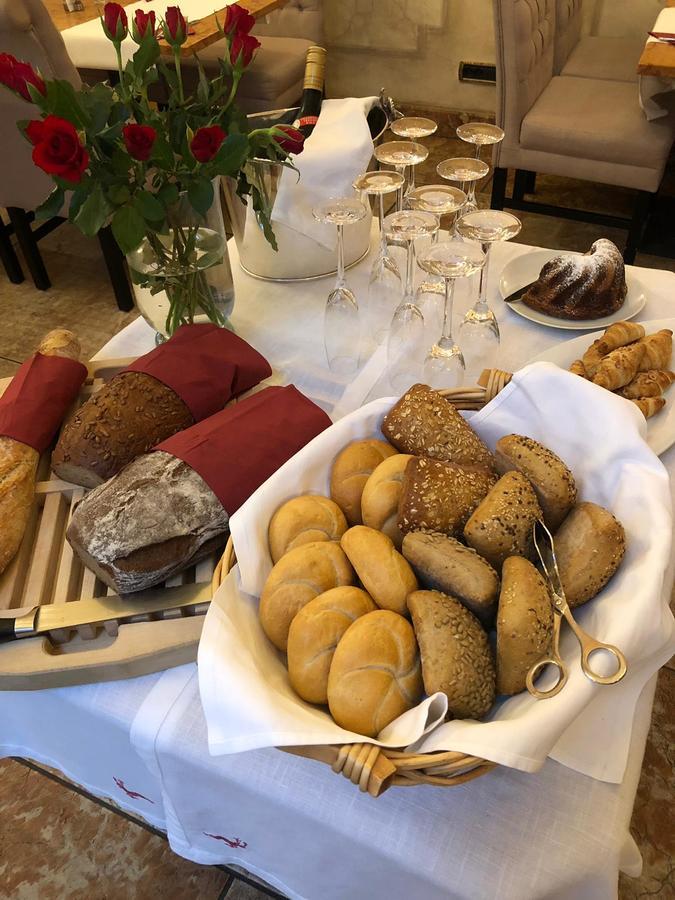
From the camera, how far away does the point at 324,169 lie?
0.98 meters

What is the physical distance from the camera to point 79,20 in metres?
2.50

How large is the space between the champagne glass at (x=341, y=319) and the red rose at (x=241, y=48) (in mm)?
184

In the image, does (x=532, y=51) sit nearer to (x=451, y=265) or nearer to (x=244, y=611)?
(x=451, y=265)

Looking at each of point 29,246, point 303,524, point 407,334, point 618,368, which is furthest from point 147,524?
point 29,246

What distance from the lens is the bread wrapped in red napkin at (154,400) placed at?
741 millimetres

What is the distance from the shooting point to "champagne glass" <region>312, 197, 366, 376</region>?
874 millimetres

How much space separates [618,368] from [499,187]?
1.79 m

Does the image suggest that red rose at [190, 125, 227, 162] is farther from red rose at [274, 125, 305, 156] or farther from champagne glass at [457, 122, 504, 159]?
champagne glass at [457, 122, 504, 159]

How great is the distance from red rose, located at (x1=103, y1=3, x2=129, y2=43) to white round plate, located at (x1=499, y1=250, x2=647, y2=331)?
62 cm

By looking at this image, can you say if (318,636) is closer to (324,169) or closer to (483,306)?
(483,306)

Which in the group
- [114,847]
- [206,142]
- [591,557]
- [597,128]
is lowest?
[114,847]

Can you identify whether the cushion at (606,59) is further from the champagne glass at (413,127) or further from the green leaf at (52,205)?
the green leaf at (52,205)

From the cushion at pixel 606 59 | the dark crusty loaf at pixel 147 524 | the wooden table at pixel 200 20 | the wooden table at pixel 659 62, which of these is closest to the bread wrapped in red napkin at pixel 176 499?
the dark crusty loaf at pixel 147 524

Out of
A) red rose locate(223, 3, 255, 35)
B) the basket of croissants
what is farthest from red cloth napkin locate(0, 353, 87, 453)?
red rose locate(223, 3, 255, 35)
